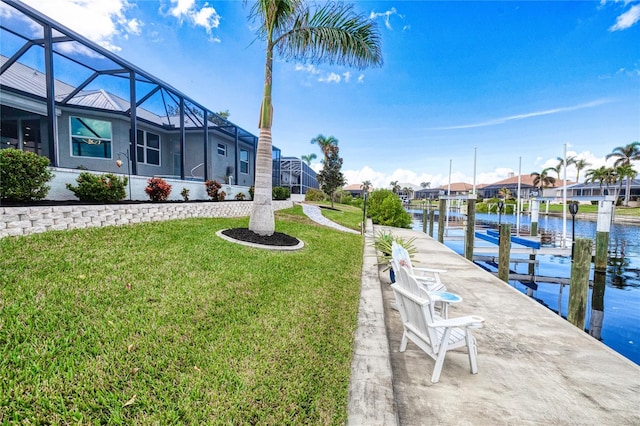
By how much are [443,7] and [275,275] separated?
16.2 meters

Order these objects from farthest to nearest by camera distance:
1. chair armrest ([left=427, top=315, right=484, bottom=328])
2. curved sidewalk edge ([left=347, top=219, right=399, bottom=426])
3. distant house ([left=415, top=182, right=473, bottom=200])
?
distant house ([left=415, top=182, right=473, bottom=200]) < chair armrest ([left=427, top=315, right=484, bottom=328]) < curved sidewalk edge ([left=347, top=219, right=399, bottom=426])

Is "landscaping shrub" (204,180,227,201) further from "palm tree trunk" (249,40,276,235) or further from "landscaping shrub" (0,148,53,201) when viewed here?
"landscaping shrub" (0,148,53,201)

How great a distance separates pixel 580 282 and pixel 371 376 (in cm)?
569

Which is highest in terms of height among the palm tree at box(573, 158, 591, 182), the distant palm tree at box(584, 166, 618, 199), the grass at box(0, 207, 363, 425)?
the palm tree at box(573, 158, 591, 182)

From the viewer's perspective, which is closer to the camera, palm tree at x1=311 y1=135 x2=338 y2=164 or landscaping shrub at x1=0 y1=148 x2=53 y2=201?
landscaping shrub at x1=0 y1=148 x2=53 y2=201

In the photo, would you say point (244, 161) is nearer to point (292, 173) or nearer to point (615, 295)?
point (292, 173)

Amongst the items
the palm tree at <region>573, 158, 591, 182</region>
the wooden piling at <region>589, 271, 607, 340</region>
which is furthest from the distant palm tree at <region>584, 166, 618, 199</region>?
the wooden piling at <region>589, 271, 607, 340</region>

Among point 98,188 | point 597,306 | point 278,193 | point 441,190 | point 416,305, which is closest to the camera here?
point 416,305

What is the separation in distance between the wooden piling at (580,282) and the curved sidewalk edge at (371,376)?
439 centimetres

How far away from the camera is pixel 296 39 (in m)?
6.97

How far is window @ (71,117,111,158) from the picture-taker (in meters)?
10.5

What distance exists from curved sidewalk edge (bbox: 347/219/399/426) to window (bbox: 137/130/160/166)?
1357cm

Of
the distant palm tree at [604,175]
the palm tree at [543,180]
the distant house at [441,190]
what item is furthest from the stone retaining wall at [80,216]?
the distant house at [441,190]

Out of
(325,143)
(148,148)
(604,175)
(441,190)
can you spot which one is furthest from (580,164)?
(148,148)
